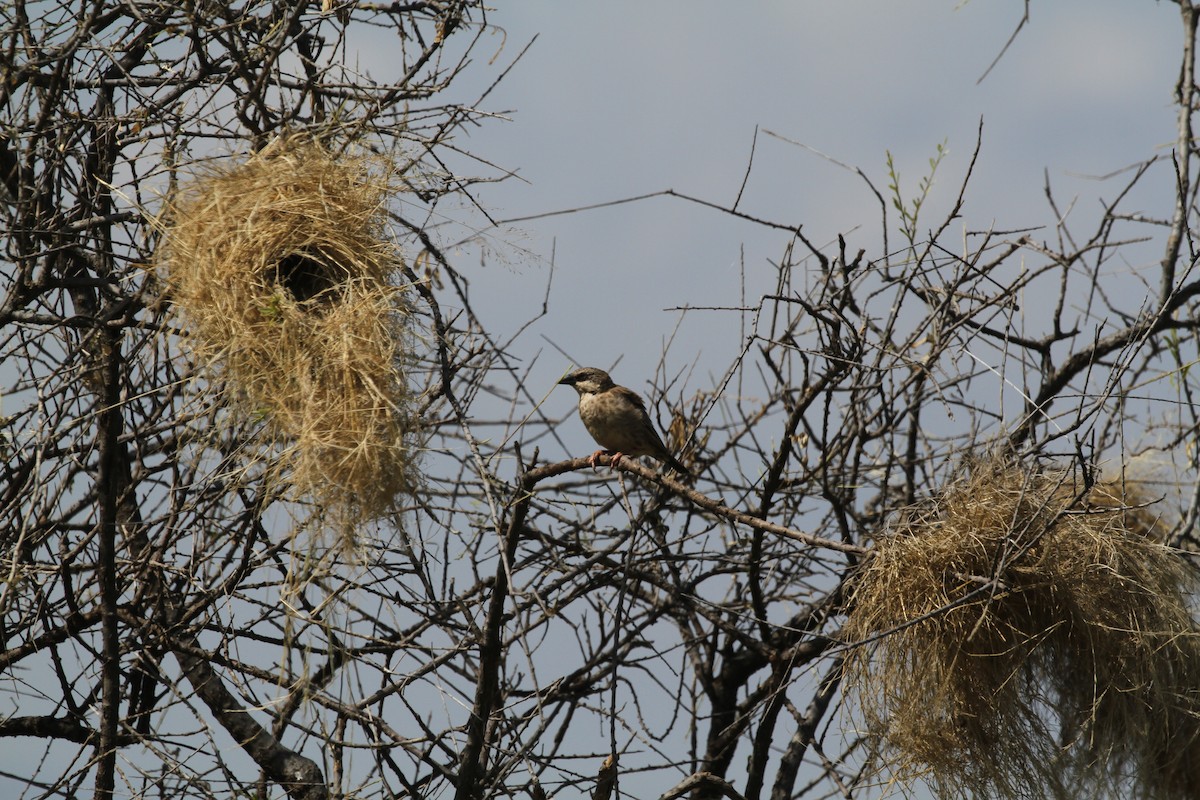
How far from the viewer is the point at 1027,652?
292 cm

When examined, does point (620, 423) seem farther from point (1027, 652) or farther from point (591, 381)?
point (1027, 652)

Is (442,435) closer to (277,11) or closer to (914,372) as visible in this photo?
(277,11)

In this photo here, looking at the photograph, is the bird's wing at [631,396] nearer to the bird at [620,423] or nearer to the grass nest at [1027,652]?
the bird at [620,423]

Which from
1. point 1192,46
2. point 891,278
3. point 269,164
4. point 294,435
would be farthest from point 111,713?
point 1192,46

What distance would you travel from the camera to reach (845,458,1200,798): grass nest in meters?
2.90

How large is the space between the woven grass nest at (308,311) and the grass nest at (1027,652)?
1.20m

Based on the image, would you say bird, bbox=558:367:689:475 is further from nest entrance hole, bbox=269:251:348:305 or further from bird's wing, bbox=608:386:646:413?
nest entrance hole, bbox=269:251:348:305

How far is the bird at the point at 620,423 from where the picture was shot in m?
4.95

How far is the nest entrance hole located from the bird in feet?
6.00

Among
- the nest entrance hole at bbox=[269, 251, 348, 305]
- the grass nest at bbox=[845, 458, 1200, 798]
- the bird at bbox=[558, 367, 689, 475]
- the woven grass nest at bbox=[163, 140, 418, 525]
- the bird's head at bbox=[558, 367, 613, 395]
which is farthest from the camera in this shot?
the bird's head at bbox=[558, 367, 613, 395]

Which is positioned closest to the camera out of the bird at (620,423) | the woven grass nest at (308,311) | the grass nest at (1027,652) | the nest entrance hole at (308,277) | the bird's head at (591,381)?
the woven grass nest at (308,311)

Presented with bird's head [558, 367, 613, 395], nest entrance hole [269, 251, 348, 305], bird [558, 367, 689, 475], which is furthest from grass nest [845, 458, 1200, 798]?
bird's head [558, 367, 613, 395]

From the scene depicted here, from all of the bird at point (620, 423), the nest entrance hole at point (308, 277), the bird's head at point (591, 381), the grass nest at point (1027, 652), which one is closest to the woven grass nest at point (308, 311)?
the nest entrance hole at point (308, 277)

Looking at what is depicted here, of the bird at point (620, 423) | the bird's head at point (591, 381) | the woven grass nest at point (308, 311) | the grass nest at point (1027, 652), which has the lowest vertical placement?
the grass nest at point (1027, 652)
